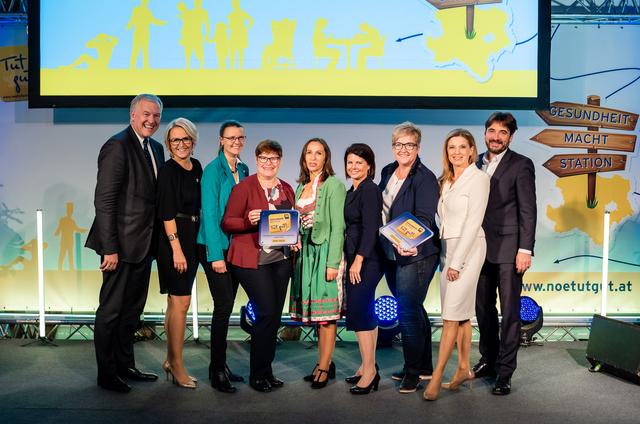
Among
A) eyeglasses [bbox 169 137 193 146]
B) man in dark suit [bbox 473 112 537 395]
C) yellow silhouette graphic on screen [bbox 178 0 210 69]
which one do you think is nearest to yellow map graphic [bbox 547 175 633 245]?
man in dark suit [bbox 473 112 537 395]

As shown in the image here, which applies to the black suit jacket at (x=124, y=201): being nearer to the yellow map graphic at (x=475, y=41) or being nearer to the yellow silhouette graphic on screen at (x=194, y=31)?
the yellow silhouette graphic on screen at (x=194, y=31)

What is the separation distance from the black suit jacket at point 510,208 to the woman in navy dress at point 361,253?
2.29 ft

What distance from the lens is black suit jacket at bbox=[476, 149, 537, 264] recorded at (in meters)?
4.29

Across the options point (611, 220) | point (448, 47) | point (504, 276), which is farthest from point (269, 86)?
point (611, 220)

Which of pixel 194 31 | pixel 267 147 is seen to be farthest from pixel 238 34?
pixel 267 147

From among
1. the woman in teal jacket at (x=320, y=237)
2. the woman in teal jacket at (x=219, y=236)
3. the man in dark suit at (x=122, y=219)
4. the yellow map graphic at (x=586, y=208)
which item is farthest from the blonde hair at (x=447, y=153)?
the yellow map graphic at (x=586, y=208)

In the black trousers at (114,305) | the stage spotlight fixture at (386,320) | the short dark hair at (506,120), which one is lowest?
the stage spotlight fixture at (386,320)

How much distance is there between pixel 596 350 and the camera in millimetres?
4812

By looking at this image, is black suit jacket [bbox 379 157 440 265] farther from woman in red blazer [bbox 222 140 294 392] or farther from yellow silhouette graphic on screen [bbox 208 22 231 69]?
yellow silhouette graphic on screen [bbox 208 22 231 69]

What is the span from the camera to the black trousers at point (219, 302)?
427 centimetres

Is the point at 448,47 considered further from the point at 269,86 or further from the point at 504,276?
the point at 504,276

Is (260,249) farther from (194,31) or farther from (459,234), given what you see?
(194,31)

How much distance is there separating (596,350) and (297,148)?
9.01 feet

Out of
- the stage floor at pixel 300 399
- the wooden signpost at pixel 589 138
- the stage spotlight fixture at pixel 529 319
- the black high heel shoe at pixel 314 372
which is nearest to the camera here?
the stage floor at pixel 300 399
